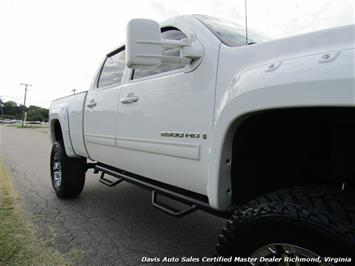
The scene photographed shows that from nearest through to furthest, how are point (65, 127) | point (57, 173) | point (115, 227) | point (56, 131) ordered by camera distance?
1. point (115, 227)
2. point (65, 127)
3. point (57, 173)
4. point (56, 131)

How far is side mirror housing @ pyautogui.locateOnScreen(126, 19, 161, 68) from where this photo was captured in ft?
6.39

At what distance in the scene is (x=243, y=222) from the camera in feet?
5.35

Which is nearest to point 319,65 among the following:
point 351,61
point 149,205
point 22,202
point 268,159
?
point 351,61

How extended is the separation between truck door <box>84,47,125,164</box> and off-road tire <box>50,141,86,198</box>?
818mm

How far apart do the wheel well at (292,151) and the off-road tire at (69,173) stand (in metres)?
3.12

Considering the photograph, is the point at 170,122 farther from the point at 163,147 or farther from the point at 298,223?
the point at 298,223

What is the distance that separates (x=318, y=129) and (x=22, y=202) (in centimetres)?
421

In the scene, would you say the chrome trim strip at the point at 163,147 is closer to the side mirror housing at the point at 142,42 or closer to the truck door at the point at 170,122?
the truck door at the point at 170,122

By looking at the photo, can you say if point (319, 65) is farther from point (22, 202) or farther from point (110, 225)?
point (22, 202)

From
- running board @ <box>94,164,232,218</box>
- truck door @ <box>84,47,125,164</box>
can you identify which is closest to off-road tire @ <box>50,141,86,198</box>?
truck door @ <box>84,47,125,164</box>

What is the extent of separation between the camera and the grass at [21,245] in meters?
2.79

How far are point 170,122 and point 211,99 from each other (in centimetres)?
43

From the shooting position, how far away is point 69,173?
4559 mm

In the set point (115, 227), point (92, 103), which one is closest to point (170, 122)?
point (92, 103)
